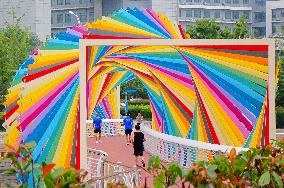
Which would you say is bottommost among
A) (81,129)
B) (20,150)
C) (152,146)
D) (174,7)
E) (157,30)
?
(152,146)

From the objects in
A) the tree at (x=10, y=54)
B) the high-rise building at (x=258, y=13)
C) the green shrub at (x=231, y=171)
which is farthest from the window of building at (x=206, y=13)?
the green shrub at (x=231, y=171)

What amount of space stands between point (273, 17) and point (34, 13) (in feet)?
84.6

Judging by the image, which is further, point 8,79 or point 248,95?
point 8,79

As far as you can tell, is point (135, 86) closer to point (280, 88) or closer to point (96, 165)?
point (280, 88)

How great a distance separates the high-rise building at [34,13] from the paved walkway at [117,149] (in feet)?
144

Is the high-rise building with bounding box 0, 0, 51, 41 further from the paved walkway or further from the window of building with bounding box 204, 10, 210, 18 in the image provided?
the paved walkway

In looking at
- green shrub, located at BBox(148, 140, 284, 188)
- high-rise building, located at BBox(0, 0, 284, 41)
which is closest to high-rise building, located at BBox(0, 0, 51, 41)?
high-rise building, located at BBox(0, 0, 284, 41)

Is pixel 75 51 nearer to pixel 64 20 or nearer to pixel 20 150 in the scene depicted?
pixel 20 150

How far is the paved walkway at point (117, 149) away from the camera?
750 inches

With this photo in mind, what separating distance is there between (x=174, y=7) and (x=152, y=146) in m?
48.1

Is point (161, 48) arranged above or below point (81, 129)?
above

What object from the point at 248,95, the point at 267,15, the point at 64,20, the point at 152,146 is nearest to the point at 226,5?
the point at 267,15

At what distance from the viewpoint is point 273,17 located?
7162 centimetres

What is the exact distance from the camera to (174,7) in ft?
220
